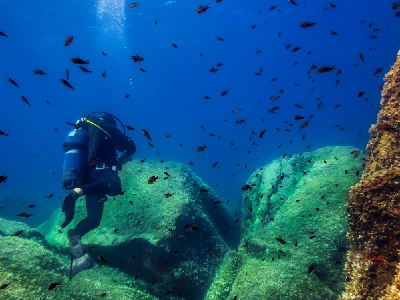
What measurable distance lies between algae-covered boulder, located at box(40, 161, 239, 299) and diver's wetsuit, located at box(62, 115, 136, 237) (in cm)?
93

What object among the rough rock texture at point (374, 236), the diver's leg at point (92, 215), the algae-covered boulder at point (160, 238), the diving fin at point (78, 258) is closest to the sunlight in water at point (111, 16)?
the algae-covered boulder at point (160, 238)

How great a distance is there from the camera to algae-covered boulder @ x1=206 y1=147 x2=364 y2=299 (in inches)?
209

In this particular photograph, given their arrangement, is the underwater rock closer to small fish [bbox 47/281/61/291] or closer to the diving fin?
small fish [bbox 47/281/61/291]

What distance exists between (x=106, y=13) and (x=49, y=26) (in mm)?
9857

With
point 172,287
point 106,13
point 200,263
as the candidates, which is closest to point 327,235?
point 200,263

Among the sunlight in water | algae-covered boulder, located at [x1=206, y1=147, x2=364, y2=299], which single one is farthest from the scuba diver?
the sunlight in water

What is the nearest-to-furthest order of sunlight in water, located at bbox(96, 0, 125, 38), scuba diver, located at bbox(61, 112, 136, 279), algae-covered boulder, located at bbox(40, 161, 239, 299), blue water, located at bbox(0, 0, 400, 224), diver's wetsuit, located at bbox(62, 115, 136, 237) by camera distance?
scuba diver, located at bbox(61, 112, 136, 279) → diver's wetsuit, located at bbox(62, 115, 136, 237) → algae-covered boulder, located at bbox(40, 161, 239, 299) → blue water, located at bbox(0, 0, 400, 224) → sunlight in water, located at bbox(96, 0, 125, 38)

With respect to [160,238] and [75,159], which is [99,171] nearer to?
[75,159]

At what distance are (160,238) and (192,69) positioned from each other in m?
87.6

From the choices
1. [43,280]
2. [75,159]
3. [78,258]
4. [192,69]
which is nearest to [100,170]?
[75,159]

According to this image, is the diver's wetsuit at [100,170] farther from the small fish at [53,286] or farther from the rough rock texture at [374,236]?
the rough rock texture at [374,236]

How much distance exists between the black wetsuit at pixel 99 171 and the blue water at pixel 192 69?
117 inches

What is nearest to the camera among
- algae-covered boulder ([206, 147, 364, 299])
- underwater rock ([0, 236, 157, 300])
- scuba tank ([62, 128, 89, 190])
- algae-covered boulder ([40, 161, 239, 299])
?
underwater rock ([0, 236, 157, 300])

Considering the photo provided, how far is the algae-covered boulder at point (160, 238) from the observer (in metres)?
7.29
